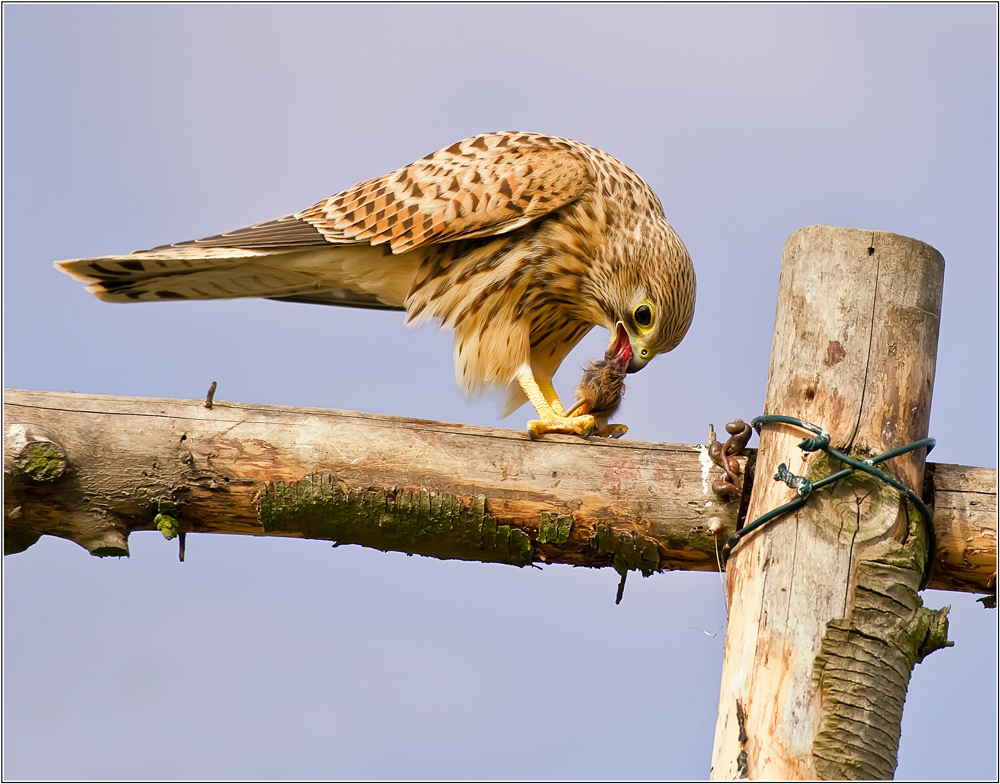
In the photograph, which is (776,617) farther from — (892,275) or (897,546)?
(892,275)

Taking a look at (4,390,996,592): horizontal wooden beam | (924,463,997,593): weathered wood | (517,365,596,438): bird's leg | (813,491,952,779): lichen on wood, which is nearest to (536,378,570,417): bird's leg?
(517,365,596,438): bird's leg

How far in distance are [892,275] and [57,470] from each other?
2.22 meters

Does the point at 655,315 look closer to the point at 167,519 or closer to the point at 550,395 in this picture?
the point at 550,395

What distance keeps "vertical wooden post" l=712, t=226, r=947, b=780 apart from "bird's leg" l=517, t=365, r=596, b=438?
2.27 feet

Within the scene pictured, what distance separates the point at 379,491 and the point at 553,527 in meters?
0.48

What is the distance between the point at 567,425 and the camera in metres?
3.28

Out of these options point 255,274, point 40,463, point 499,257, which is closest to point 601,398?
point 499,257

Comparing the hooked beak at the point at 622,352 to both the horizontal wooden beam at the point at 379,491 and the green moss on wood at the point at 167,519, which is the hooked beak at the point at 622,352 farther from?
the green moss on wood at the point at 167,519

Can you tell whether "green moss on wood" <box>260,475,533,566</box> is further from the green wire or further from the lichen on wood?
the lichen on wood

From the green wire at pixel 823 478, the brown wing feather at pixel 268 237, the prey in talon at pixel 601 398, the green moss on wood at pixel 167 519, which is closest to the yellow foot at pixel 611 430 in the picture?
the prey in talon at pixel 601 398

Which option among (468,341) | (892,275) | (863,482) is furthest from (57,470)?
(892,275)

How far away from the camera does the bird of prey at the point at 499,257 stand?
3.61 m

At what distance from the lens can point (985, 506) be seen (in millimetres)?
2652

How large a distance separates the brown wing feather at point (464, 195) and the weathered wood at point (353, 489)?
1.14 meters
